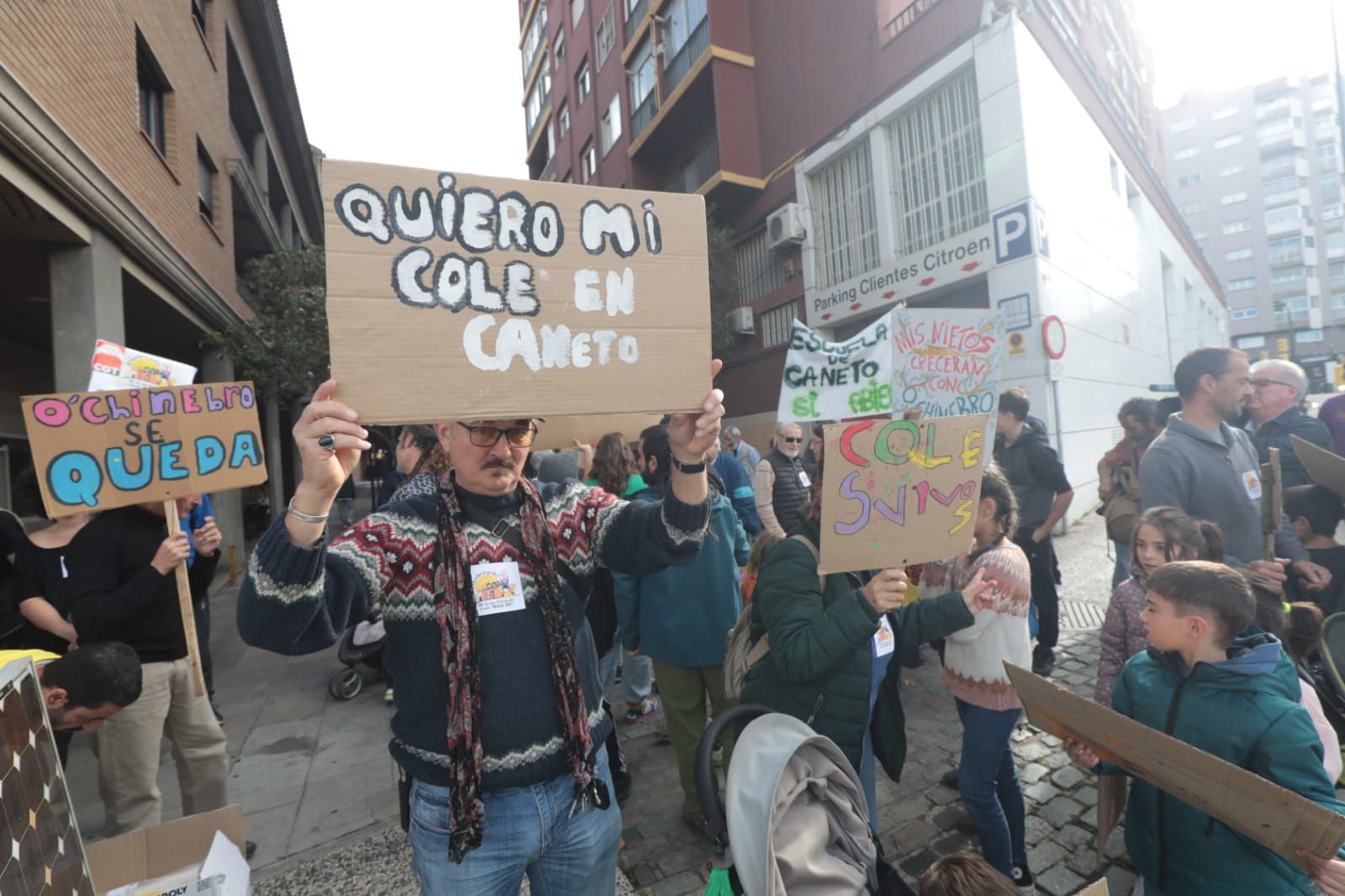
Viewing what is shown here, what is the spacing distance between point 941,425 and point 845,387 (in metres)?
2.29

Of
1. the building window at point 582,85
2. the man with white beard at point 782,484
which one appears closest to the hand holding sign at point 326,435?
the man with white beard at point 782,484

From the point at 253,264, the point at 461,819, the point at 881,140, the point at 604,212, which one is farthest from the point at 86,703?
the point at 881,140

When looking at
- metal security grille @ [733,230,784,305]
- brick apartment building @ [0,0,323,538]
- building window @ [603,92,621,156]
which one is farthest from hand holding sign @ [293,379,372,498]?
building window @ [603,92,621,156]

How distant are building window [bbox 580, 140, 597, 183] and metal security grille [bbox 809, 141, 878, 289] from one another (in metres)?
12.0

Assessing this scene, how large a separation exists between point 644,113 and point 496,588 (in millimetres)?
20354

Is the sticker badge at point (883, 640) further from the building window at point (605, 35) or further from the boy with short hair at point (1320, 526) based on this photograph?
the building window at point (605, 35)

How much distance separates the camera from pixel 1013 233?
9469 mm

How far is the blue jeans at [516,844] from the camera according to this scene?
1.63 m

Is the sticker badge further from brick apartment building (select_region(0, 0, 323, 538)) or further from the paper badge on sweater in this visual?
brick apartment building (select_region(0, 0, 323, 538))

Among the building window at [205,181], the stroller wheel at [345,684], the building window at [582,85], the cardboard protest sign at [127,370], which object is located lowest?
the stroller wheel at [345,684]

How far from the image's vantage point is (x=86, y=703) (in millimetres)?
2125

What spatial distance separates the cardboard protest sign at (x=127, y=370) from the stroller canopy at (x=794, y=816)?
3.42m

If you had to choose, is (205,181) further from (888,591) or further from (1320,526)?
(1320,526)

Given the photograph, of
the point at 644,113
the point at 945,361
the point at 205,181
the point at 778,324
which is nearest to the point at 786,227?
the point at 778,324
